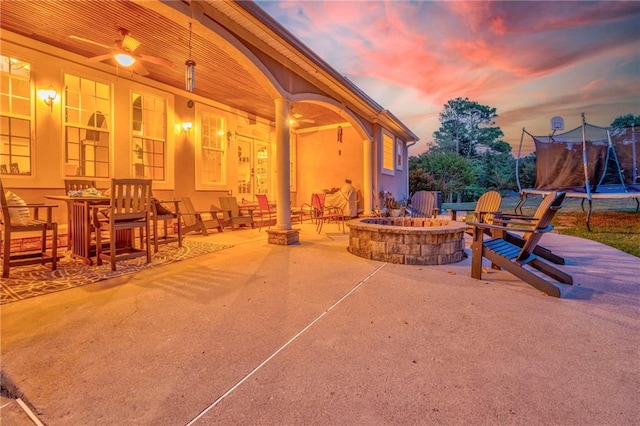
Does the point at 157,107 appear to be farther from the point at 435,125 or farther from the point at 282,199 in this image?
the point at 435,125

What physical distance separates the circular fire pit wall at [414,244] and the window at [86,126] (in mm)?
5574

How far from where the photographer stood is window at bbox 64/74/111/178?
5480 mm

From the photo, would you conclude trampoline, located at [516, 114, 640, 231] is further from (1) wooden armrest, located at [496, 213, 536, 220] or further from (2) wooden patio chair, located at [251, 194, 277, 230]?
(2) wooden patio chair, located at [251, 194, 277, 230]

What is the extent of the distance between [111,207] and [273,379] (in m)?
3.38

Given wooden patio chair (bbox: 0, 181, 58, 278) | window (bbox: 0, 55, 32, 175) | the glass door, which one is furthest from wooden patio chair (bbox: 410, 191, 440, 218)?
window (bbox: 0, 55, 32, 175)

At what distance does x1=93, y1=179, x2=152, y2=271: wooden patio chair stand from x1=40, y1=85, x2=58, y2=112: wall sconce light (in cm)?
267

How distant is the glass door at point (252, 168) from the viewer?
30.2 ft

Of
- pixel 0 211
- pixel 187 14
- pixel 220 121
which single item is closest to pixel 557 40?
pixel 220 121

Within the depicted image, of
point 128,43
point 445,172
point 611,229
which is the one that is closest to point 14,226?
point 128,43

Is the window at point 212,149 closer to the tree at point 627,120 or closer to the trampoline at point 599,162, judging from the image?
the trampoline at point 599,162

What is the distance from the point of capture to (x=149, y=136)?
6613 millimetres

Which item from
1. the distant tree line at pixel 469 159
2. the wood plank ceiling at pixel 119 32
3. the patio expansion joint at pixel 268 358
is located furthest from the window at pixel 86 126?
the distant tree line at pixel 469 159

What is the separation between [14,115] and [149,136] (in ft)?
7.14

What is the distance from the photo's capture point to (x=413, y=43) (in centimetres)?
1130
